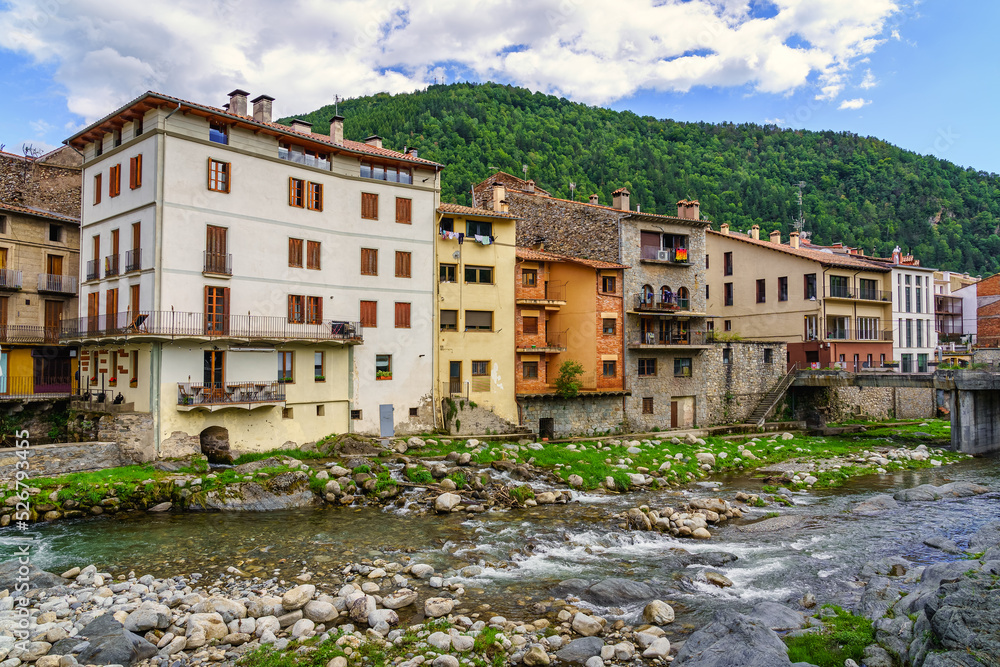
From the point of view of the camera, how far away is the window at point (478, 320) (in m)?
41.0

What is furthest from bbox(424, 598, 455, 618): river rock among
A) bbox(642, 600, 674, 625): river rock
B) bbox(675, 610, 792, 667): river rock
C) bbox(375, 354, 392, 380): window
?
bbox(375, 354, 392, 380): window

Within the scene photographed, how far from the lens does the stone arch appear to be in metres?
31.2

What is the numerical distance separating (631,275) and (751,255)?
18.4 meters

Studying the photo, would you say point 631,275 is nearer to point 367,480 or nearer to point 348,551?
point 367,480

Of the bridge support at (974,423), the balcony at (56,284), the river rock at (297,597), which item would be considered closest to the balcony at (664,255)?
the bridge support at (974,423)

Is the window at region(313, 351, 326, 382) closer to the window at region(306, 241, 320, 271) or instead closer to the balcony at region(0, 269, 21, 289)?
the window at region(306, 241, 320, 271)

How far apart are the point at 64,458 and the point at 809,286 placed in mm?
53898

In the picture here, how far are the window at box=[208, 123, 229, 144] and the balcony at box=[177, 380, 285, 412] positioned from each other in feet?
40.0

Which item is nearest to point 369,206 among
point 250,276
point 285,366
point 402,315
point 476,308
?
point 402,315

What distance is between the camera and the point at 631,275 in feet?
155

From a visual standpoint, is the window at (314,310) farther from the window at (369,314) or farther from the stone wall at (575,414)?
the stone wall at (575,414)

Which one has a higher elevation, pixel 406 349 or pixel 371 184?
pixel 371 184

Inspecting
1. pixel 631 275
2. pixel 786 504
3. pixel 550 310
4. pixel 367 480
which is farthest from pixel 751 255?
pixel 367 480

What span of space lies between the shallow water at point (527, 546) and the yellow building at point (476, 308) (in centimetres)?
1413
